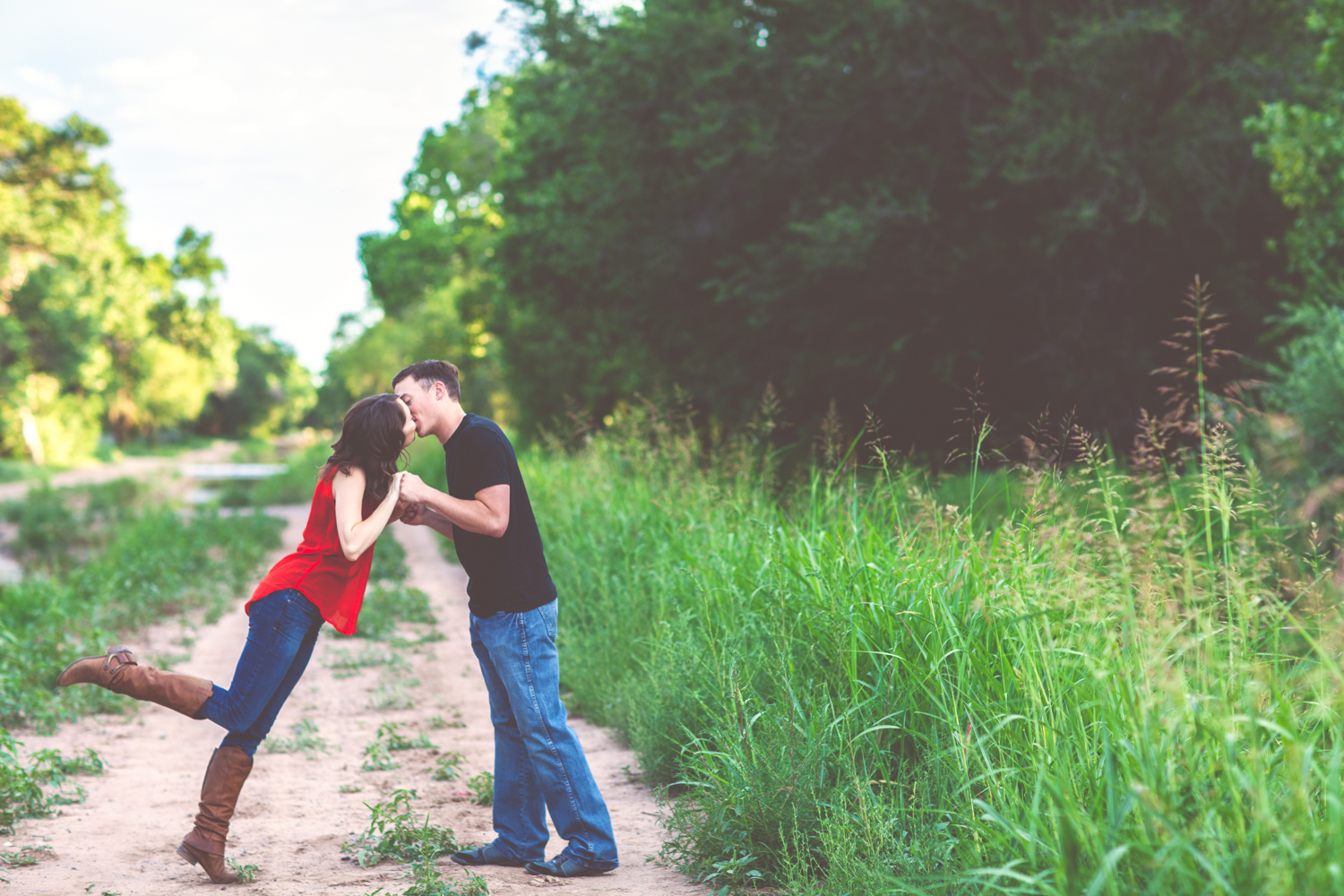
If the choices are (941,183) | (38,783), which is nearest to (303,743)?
(38,783)

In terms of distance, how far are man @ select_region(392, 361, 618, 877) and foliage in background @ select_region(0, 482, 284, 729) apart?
4151 millimetres

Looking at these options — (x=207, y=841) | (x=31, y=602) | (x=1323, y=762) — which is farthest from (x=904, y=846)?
(x=31, y=602)

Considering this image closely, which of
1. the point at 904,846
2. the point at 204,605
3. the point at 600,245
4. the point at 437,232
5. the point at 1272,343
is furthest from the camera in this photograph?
the point at 437,232

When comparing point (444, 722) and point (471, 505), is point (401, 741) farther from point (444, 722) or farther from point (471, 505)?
point (471, 505)

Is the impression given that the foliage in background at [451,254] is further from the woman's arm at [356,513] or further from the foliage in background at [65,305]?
the woman's arm at [356,513]

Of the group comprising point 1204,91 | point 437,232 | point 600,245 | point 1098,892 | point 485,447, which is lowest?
point 1098,892

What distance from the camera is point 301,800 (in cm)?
520

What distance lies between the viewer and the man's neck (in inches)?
162

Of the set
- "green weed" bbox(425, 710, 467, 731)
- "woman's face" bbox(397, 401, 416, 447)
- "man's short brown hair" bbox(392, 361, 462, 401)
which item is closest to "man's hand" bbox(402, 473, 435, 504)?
"woman's face" bbox(397, 401, 416, 447)

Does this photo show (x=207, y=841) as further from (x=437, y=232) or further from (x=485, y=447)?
(x=437, y=232)

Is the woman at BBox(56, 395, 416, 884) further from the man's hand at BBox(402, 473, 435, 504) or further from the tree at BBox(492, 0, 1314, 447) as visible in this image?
the tree at BBox(492, 0, 1314, 447)

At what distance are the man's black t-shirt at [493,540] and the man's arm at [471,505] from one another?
0.05 metres

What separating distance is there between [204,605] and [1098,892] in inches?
438

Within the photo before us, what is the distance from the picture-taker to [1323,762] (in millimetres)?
2779
